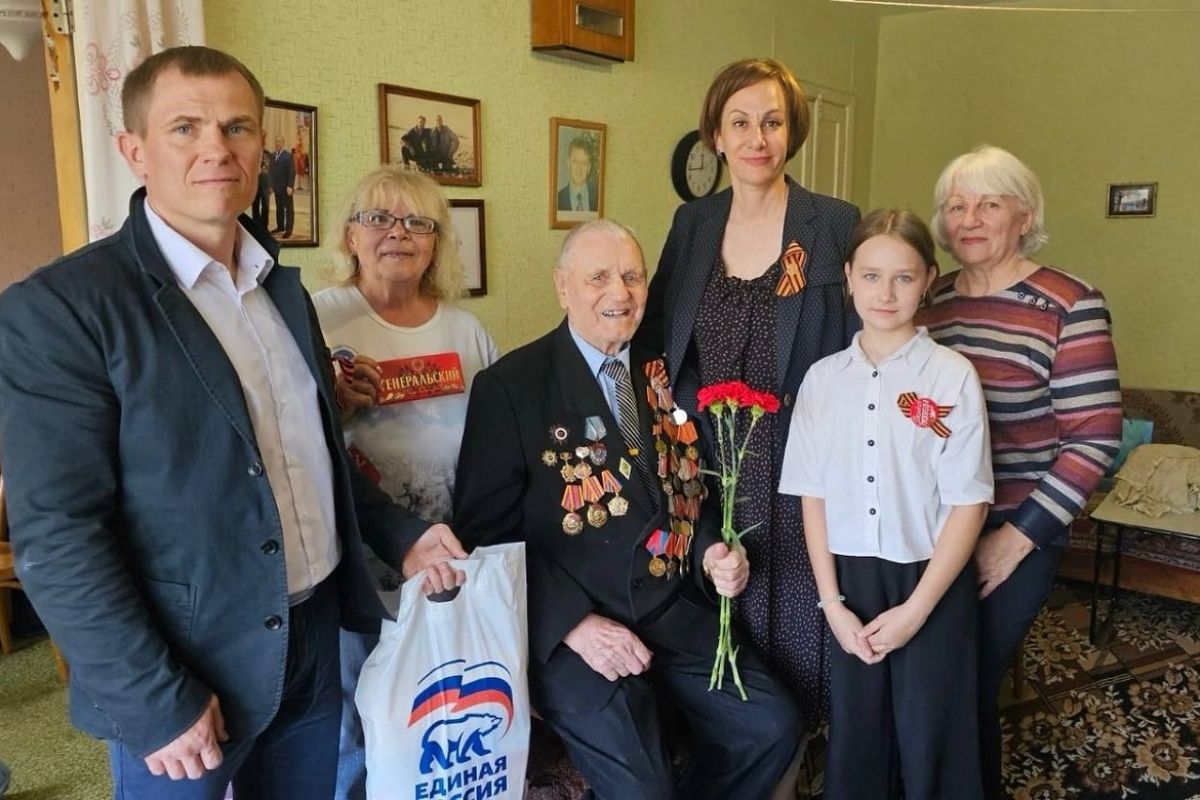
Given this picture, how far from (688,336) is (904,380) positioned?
470 mm

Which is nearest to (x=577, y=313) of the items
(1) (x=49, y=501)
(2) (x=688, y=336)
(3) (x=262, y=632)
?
(2) (x=688, y=336)

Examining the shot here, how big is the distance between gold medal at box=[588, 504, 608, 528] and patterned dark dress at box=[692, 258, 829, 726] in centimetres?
33

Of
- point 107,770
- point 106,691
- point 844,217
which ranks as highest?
point 844,217

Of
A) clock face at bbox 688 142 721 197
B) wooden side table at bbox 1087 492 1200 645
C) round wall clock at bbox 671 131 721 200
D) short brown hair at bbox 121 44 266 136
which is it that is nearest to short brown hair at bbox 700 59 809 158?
short brown hair at bbox 121 44 266 136

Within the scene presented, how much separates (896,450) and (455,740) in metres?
0.97

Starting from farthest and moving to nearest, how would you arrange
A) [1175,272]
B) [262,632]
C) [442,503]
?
1. [1175,272]
2. [442,503]
3. [262,632]

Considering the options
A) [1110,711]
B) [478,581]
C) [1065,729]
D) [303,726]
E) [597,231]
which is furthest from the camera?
[1110,711]

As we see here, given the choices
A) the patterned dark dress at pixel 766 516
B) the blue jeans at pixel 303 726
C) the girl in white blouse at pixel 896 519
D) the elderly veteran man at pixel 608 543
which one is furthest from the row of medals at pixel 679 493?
the blue jeans at pixel 303 726

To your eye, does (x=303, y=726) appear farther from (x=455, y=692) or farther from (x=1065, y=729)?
(x=1065, y=729)

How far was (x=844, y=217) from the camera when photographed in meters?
1.94

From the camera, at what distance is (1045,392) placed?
1.79 m

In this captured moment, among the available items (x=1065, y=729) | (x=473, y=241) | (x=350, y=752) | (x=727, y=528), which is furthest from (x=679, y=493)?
(x=1065, y=729)

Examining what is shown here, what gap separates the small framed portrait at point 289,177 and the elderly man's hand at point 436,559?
4.22 feet

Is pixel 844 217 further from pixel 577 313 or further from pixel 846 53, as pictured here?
pixel 846 53
